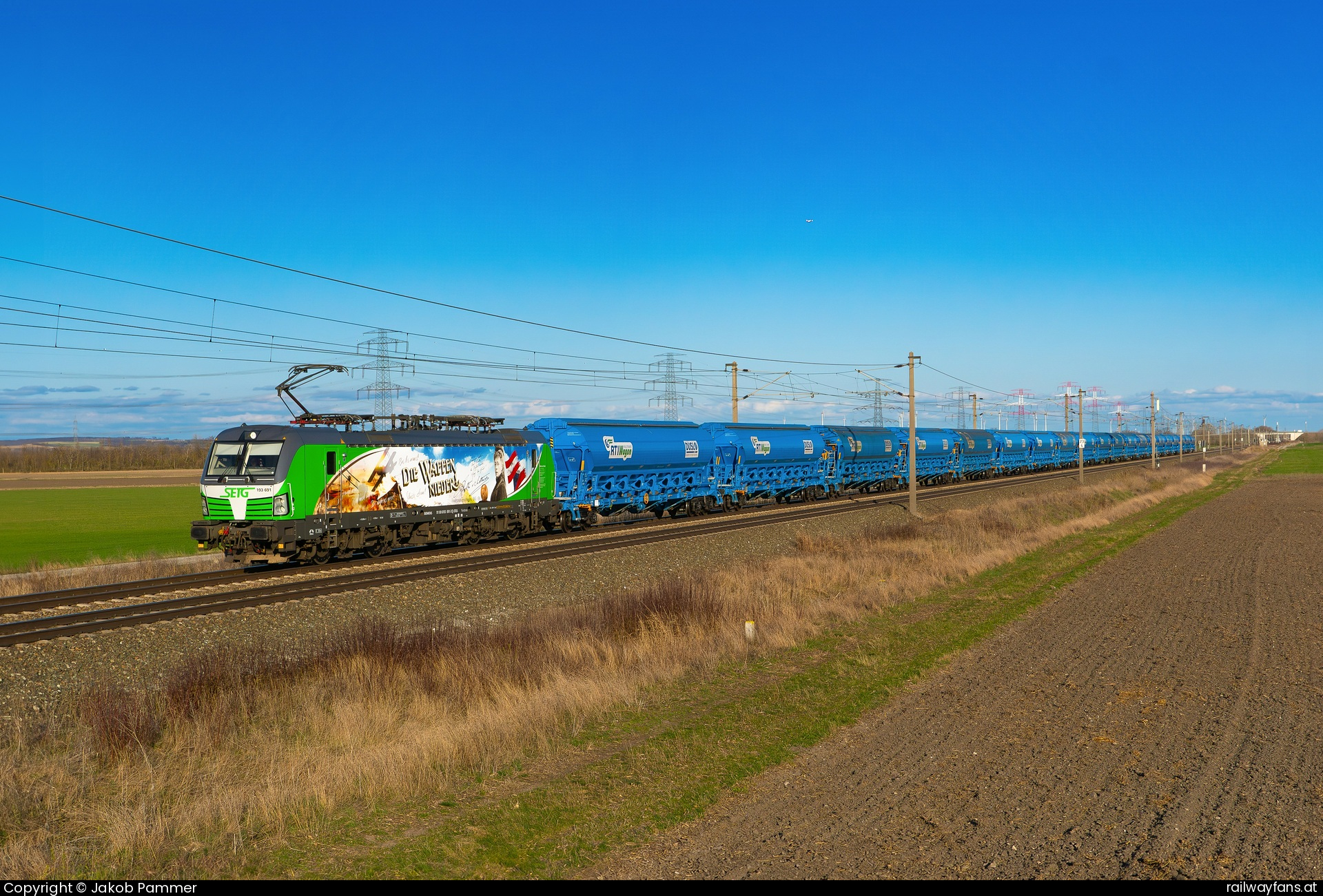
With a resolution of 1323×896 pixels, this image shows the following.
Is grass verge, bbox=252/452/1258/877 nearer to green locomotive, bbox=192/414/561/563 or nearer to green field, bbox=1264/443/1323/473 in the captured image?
green locomotive, bbox=192/414/561/563

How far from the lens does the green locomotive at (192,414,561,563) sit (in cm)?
2252

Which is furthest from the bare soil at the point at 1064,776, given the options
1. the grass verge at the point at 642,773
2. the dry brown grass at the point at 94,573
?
the dry brown grass at the point at 94,573

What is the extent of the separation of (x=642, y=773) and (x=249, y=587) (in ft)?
48.8

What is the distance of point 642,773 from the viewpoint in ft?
28.5

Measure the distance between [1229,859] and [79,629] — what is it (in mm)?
17273

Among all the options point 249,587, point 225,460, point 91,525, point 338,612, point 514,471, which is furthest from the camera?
point 91,525

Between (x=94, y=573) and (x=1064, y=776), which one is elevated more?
(x=1064, y=776)

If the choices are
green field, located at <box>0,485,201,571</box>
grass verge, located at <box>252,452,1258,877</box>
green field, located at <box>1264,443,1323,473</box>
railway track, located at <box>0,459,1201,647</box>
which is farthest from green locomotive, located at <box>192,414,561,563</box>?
green field, located at <box>1264,443,1323,473</box>

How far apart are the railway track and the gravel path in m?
0.56

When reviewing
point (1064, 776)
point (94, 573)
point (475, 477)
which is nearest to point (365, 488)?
point (475, 477)

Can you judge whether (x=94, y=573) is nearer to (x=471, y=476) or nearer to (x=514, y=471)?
(x=471, y=476)

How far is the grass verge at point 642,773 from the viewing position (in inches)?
267

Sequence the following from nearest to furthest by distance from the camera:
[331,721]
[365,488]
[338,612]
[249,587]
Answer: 1. [331,721]
2. [338,612]
3. [249,587]
4. [365,488]

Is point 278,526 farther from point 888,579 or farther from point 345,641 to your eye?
point 888,579
